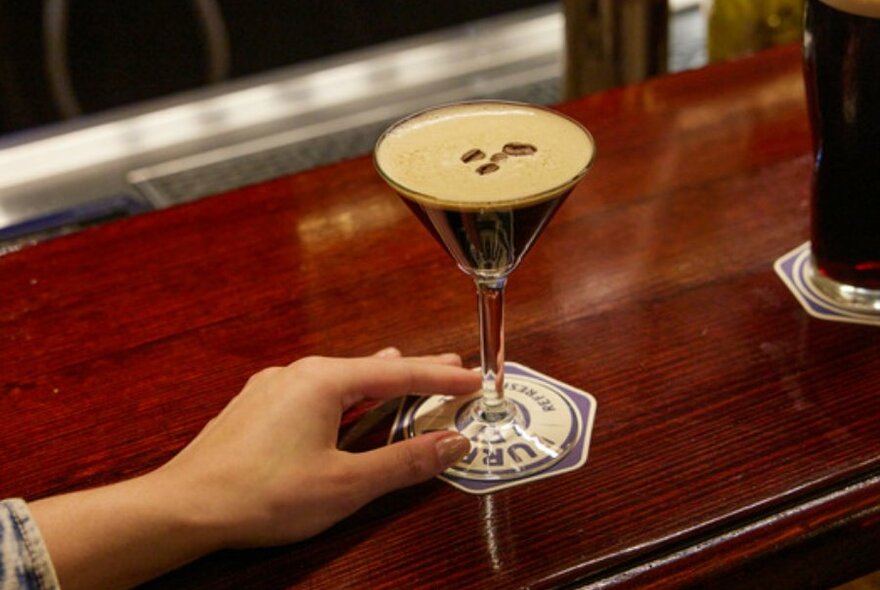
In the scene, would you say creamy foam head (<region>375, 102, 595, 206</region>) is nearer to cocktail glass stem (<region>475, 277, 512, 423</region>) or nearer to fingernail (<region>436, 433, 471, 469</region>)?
cocktail glass stem (<region>475, 277, 512, 423</region>)

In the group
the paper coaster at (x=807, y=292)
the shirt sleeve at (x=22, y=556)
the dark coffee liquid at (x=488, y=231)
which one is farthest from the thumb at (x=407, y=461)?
the paper coaster at (x=807, y=292)

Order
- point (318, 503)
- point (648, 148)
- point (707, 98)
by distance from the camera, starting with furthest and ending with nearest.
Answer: point (707, 98), point (648, 148), point (318, 503)

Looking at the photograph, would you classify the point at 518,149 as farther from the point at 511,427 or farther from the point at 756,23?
the point at 756,23

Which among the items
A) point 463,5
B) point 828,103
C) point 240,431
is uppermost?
point 828,103

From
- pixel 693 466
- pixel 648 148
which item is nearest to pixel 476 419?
pixel 693 466

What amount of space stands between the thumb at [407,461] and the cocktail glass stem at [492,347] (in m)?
0.07

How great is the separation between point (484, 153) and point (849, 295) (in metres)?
0.50

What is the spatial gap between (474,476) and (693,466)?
0.20 metres

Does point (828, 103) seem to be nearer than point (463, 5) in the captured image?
Yes

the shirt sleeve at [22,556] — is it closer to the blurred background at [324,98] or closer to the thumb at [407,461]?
the thumb at [407,461]

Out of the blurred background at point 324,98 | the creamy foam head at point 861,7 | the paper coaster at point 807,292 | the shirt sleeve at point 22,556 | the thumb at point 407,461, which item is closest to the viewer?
the shirt sleeve at point 22,556

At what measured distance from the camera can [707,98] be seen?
1744 mm

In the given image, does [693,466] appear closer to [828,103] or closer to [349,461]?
[349,461]

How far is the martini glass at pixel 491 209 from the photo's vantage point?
3.15 feet
